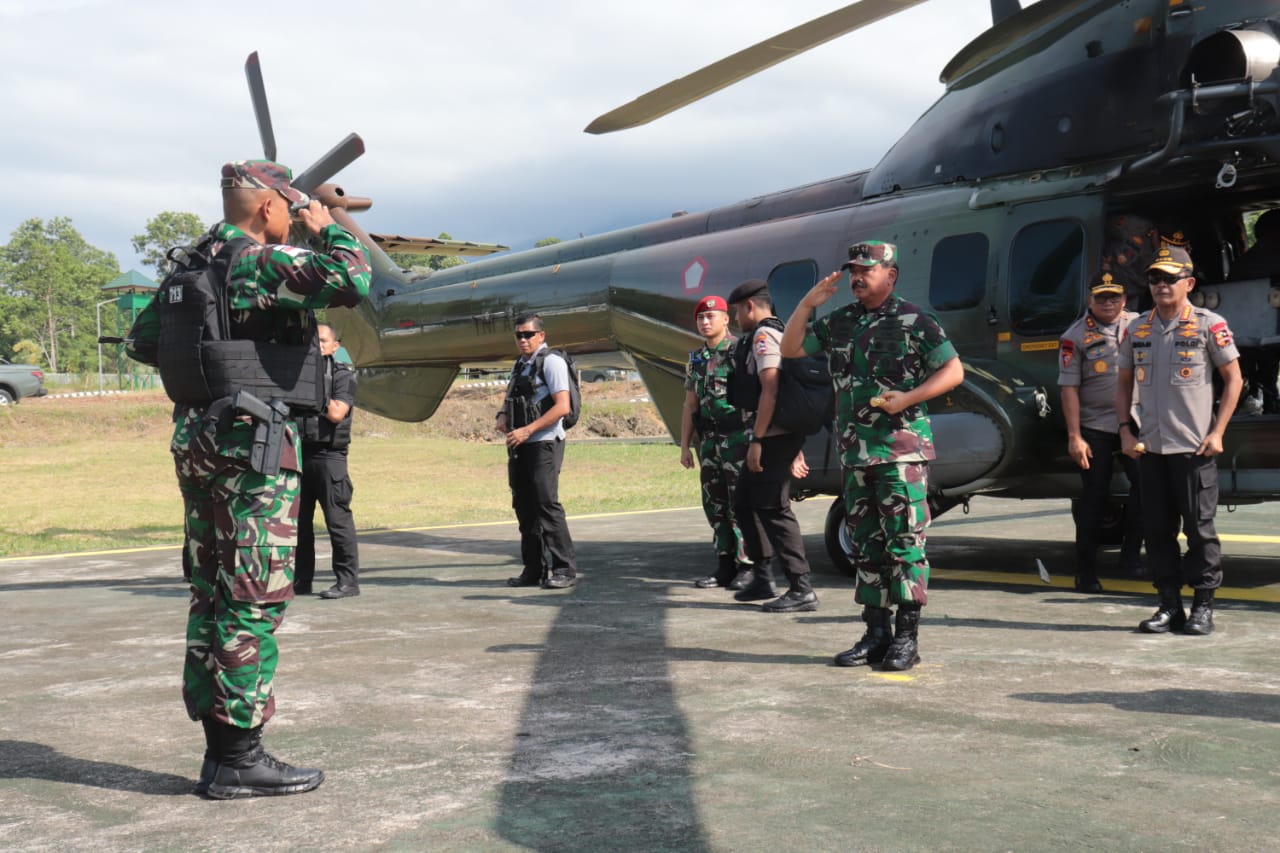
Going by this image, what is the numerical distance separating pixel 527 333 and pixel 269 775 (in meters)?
4.84

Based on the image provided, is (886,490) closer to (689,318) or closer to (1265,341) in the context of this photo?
(1265,341)

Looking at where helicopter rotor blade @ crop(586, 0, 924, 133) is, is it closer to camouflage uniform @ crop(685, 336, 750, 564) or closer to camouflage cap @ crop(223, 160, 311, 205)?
camouflage uniform @ crop(685, 336, 750, 564)

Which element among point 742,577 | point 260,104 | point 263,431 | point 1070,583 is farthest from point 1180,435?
point 260,104

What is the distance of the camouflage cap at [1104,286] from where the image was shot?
268 inches

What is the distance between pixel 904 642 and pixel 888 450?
0.84 metres

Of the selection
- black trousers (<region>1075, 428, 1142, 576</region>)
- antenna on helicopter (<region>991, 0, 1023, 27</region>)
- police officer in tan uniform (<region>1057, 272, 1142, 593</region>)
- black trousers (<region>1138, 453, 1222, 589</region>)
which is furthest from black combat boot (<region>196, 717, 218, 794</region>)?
antenna on helicopter (<region>991, 0, 1023, 27</region>)

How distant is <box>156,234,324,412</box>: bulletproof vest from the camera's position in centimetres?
359

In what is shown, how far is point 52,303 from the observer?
91312 millimetres

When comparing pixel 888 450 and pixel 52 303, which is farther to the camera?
pixel 52 303

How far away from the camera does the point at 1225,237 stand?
762 centimetres

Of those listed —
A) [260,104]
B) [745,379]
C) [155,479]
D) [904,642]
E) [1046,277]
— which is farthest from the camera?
[155,479]

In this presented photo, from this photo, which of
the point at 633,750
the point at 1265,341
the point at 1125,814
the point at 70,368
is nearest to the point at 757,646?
the point at 633,750

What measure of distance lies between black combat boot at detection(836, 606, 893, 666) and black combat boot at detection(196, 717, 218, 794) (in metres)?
2.71

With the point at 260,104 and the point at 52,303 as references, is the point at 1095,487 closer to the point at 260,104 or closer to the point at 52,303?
the point at 260,104
